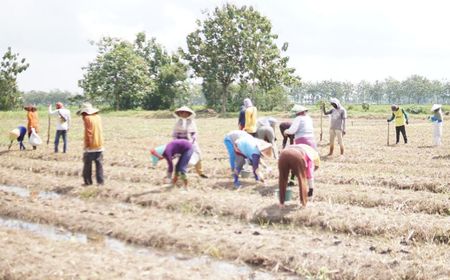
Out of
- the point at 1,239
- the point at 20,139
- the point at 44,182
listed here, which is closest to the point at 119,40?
the point at 20,139

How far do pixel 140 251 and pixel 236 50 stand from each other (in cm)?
4734

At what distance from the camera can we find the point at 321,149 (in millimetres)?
17734

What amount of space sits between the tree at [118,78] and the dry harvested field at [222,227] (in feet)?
147

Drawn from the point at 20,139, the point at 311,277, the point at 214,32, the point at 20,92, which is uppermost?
the point at 214,32

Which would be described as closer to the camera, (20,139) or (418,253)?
(418,253)

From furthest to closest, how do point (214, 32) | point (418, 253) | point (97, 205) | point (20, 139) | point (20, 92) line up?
point (20, 92) < point (214, 32) < point (20, 139) < point (97, 205) < point (418, 253)

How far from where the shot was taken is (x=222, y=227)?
791 cm

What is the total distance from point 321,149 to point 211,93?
4571cm

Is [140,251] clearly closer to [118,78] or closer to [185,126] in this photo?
Result: [185,126]

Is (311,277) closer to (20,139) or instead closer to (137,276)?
(137,276)

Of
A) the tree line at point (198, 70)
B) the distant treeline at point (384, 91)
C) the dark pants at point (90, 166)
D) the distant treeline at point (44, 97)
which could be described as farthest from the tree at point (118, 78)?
the distant treeline at point (44, 97)

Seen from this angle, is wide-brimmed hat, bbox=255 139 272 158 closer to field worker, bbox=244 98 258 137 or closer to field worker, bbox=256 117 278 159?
field worker, bbox=256 117 278 159

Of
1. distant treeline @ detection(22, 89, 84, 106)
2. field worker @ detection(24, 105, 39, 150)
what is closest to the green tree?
field worker @ detection(24, 105, 39, 150)

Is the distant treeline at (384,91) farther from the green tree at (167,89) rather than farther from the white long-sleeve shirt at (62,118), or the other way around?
the white long-sleeve shirt at (62,118)
